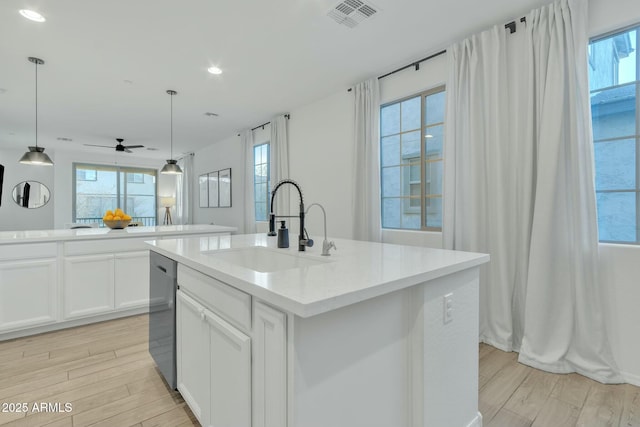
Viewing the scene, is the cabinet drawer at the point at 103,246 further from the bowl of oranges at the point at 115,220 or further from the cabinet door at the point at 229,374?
the cabinet door at the point at 229,374

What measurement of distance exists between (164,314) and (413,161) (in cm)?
271

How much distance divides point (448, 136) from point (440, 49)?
88cm

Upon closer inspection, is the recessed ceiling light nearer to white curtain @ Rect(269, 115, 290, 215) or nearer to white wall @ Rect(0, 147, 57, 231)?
white curtain @ Rect(269, 115, 290, 215)

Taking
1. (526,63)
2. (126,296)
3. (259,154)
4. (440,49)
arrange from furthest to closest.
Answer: (259,154) < (126,296) < (440,49) < (526,63)

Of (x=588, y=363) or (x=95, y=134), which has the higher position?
(x=95, y=134)

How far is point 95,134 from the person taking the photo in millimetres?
6062

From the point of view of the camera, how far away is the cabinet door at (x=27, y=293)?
2.59m

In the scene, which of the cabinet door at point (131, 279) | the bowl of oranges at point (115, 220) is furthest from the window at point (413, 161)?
the bowl of oranges at point (115, 220)

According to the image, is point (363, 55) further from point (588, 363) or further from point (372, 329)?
point (588, 363)

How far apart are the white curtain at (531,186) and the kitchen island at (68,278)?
3.23m

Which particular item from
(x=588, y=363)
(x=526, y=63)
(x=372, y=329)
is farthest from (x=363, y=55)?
(x=588, y=363)

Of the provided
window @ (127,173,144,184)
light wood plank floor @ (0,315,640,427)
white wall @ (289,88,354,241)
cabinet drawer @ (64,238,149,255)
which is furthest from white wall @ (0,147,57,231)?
white wall @ (289,88,354,241)

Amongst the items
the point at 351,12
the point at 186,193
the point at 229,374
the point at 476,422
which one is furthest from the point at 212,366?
the point at 186,193

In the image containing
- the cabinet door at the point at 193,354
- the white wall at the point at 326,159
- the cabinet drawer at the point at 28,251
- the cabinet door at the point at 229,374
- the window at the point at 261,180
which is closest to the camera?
the cabinet door at the point at 229,374
